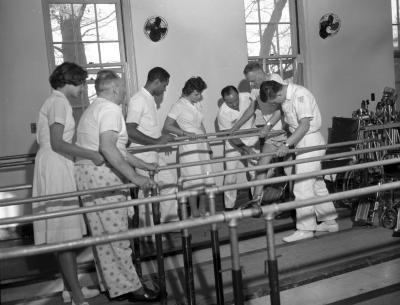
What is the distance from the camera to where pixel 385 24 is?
779 centimetres

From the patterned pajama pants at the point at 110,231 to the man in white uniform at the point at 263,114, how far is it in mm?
1978

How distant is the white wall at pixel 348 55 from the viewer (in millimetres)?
7129

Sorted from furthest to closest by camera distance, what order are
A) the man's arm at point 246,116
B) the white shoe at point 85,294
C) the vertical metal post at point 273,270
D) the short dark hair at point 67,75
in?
the man's arm at point 246,116, the white shoe at point 85,294, the short dark hair at point 67,75, the vertical metal post at point 273,270

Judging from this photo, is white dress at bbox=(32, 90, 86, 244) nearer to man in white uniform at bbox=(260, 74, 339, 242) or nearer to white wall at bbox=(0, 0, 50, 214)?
man in white uniform at bbox=(260, 74, 339, 242)

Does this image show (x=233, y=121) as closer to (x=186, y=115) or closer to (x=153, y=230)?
(x=186, y=115)

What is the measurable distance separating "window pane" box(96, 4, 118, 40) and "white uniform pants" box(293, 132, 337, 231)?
2977 millimetres

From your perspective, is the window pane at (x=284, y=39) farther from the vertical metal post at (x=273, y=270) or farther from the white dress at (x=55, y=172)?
the vertical metal post at (x=273, y=270)

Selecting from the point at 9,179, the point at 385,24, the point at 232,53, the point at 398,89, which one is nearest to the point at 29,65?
the point at 9,179

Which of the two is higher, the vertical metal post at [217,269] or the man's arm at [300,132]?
the man's arm at [300,132]

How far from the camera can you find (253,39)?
22.3 ft

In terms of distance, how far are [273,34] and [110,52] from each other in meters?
2.53

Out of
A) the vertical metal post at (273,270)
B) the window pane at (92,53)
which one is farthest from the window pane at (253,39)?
the vertical metal post at (273,270)

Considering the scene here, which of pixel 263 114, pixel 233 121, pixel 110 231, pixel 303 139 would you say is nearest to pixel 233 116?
pixel 233 121

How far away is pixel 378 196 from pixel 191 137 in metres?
1.98
